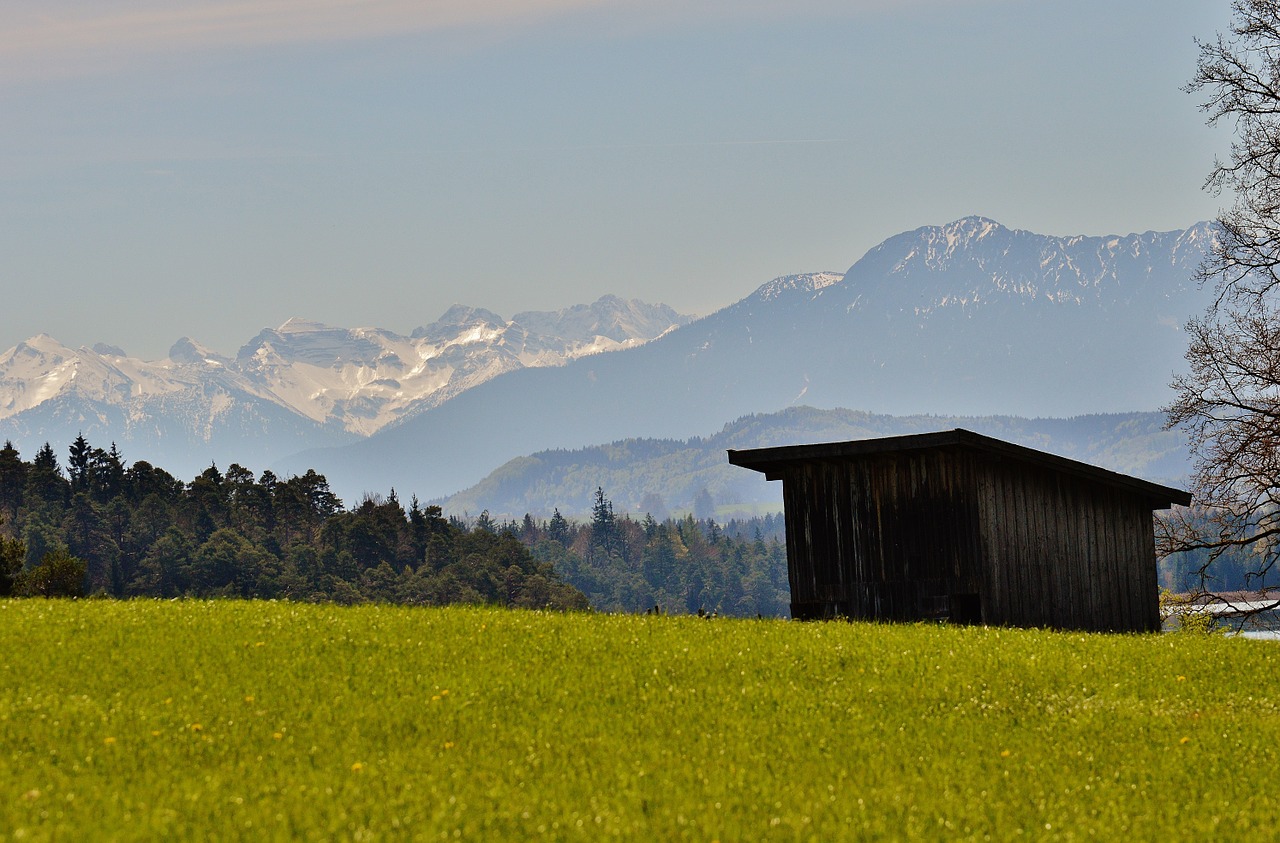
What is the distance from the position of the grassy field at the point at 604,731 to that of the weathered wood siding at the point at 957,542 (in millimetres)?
7573

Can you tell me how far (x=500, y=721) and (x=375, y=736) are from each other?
A: 5.19 feet

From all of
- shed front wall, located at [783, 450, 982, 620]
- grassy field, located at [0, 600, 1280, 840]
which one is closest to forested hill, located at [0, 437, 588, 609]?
shed front wall, located at [783, 450, 982, 620]

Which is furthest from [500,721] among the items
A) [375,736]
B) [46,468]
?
[46,468]

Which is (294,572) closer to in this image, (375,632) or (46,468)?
(46,468)

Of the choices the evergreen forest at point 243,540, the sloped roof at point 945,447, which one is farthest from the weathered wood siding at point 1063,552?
the evergreen forest at point 243,540

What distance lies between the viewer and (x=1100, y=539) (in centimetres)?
3306

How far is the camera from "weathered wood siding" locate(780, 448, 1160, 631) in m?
30.3

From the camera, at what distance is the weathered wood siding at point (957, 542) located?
30.3 m

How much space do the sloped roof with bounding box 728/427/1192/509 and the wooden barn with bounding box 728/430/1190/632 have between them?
47 millimetres

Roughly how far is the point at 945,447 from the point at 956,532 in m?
1.98

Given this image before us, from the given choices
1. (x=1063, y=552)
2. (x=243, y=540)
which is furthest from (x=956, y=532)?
(x=243, y=540)

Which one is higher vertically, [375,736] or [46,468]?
[46,468]

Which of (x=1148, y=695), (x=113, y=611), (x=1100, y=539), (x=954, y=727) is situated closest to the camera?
(x=954, y=727)

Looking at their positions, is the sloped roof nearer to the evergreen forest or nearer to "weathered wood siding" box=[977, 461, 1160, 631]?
"weathered wood siding" box=[977, 461, 1160, 631]
